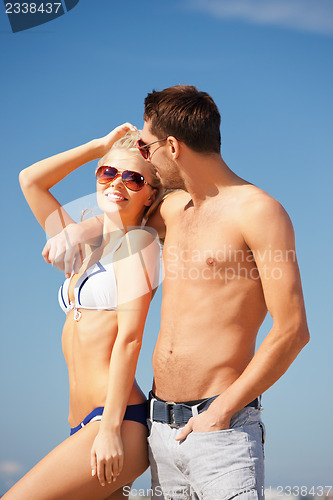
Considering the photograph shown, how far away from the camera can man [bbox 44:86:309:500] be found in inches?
159

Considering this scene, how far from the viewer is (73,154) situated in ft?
17.0

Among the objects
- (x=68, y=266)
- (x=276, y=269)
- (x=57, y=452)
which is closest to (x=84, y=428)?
(x=57, y=452)

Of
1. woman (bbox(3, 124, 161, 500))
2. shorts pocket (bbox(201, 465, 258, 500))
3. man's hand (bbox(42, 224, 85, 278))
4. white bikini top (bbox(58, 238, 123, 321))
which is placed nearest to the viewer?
shorts pocket (bbox(201, 465, 258, 500))

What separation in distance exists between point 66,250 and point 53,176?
28.9 inches

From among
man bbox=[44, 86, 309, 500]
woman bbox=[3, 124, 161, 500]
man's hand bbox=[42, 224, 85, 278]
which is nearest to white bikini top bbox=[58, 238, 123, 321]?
woman bbox=[3, 124, 161, 500]

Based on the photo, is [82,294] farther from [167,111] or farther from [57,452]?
[167,111]

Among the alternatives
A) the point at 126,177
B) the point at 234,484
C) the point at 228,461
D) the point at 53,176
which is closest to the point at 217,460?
the point at 228,461

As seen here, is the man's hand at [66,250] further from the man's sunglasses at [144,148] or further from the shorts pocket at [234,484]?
the shorts pocket at [234,484]

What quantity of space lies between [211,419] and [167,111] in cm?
218

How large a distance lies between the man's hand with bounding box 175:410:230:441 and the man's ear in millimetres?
1825

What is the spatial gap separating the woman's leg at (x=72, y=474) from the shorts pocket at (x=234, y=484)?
664 mm

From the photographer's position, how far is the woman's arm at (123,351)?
421cm

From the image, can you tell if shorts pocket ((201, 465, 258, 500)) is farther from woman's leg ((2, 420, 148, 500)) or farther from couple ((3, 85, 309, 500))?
woman's leg ((2, 420, 148, 500))

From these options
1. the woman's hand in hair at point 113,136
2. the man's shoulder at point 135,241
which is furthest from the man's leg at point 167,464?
the woman's hand in hair at point 113,136
